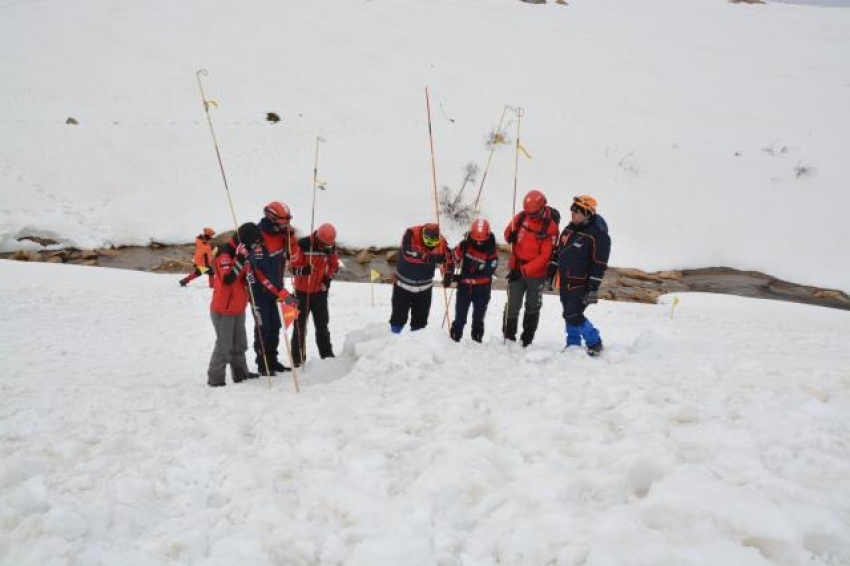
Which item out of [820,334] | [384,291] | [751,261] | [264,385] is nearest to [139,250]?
[384,291]

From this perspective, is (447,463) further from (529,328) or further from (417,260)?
(417,260)

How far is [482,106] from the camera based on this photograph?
30.4m

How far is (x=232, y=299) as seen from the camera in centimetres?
625

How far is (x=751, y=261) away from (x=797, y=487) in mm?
22422

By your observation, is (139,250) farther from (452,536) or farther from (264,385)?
(452,536)

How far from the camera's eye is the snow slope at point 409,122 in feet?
73.2

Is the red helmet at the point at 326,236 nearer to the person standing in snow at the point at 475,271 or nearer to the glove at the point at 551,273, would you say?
the person standing in snow at the point at 475,271

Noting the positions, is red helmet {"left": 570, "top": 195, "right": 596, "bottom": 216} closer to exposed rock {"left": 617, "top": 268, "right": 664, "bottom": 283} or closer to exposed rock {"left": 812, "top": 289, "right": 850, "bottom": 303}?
exposed rock {"left": 617, "top": 268, "right": 664, "bottom": 283}

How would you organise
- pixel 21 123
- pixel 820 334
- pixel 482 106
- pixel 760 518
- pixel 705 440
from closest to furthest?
pixel 760 518, pixel 705 440, pixel 820 334, pixel 21 123, pixel 482 106

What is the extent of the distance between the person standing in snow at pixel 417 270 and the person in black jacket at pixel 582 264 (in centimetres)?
161

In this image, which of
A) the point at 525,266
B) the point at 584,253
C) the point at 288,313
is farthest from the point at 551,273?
the point at 288,313

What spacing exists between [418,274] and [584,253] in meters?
2.28

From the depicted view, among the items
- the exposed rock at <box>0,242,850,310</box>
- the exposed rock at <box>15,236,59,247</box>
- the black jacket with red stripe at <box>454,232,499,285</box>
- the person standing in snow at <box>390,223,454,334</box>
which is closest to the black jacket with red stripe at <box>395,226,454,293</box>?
the person standing in snow at <box>390,223,454,334</box>

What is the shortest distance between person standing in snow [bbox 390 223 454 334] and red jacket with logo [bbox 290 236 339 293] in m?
0.97
